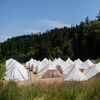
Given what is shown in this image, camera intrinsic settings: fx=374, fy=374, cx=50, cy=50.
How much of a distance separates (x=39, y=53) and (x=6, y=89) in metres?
135

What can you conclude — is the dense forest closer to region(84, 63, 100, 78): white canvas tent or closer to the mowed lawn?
region(84, 63, 100, 78): white canvas tent

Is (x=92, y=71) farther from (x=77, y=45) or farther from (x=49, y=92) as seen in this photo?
(x=77, y=45)

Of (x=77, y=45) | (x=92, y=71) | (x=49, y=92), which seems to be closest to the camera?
(x=49, y=92)

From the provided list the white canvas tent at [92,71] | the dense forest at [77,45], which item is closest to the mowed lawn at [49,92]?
the white canvas tent at [92,71]

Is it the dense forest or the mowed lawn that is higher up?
the dense forest

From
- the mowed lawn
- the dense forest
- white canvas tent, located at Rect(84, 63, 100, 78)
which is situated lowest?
the mowed lawn

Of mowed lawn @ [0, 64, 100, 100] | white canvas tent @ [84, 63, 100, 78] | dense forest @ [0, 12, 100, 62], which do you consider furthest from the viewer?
dense forest @ [0, 12, 100, 62]

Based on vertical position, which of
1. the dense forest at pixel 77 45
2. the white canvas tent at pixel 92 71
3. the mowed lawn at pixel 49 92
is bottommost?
the mowed lawn at pixel 49 92

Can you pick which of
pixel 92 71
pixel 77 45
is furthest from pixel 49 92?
pixel 77 45

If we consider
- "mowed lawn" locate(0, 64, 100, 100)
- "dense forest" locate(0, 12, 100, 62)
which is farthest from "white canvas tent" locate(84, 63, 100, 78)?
"dense forest" locate(0, 12, 100, 62)

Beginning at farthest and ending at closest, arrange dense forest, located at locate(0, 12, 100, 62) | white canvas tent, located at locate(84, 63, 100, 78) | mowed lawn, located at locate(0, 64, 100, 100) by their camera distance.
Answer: dense forest, located at locate(0, 12, 100, 62) → white canvas tent, located at locate(84, 63, 100, 78) → mowed lawn, located at locate(0, 64, 100, 100)

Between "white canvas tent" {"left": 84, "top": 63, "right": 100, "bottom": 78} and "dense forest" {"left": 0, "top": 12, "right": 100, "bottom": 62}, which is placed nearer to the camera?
"white canvas tent" {"left": 84, "top": 63, "right": 100, "bottom": 78}

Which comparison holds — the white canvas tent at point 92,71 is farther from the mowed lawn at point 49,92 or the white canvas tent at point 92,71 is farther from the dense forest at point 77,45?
the dense forest at point 77,45

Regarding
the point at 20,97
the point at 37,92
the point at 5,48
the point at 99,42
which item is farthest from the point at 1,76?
the point at 5,48
